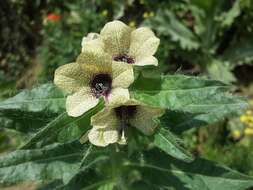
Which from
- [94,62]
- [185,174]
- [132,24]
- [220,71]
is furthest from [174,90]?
[132,24]

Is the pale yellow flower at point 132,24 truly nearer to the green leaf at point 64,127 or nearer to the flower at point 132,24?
the flower at point 132,24

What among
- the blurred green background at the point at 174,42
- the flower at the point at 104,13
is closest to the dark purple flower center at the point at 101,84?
the blurred green background at the point at 174,42

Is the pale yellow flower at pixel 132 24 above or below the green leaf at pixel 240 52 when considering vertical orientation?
above

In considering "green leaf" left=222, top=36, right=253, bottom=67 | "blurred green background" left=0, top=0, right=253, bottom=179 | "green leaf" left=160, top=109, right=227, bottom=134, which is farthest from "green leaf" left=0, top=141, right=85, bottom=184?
"green leaf" left=222, top=36, right=253, bottom=67

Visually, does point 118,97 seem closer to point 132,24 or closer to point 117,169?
point 117,169

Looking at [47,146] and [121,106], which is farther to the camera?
[47,146]

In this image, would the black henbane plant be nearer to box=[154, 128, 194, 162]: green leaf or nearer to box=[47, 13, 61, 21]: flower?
box=[154, 128, 194, 162]: green leaf

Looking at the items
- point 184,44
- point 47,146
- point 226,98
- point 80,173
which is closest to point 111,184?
point 80,173

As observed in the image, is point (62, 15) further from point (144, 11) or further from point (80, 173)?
point (80, 173)
